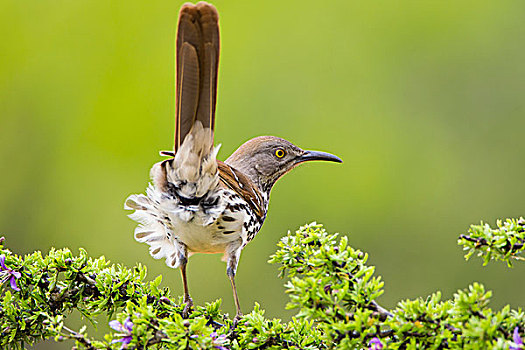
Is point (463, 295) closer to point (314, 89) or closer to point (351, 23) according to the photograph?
point (314, 89)

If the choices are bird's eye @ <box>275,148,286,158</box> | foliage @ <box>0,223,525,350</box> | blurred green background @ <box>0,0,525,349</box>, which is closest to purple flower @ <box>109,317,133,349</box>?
foliage @ <box>0,223,525,350</box>

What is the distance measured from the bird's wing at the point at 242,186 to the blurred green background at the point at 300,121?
13.1 feet

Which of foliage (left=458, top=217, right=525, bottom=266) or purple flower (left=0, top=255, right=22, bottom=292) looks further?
purple flower (left=0, top=255, right=22, bottom=292)

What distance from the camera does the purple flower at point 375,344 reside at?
172 cm

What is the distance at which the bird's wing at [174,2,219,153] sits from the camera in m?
2.70

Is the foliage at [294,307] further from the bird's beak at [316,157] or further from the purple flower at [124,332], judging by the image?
the bird's beak at [316,157]

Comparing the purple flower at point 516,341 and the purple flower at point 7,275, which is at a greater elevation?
the purple flower at point 516,341

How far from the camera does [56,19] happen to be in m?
9.25

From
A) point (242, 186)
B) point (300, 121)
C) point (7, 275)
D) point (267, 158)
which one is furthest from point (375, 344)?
point (300, 121)

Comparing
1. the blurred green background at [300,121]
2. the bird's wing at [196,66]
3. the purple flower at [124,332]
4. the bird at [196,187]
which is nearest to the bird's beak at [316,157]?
the bird at [196,187]

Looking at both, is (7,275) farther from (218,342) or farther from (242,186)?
(242,186)

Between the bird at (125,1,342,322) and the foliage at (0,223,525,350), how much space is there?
1.20 ft

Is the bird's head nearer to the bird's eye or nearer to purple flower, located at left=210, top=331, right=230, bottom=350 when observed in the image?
the bird's eye

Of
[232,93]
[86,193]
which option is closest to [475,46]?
[232,93]
